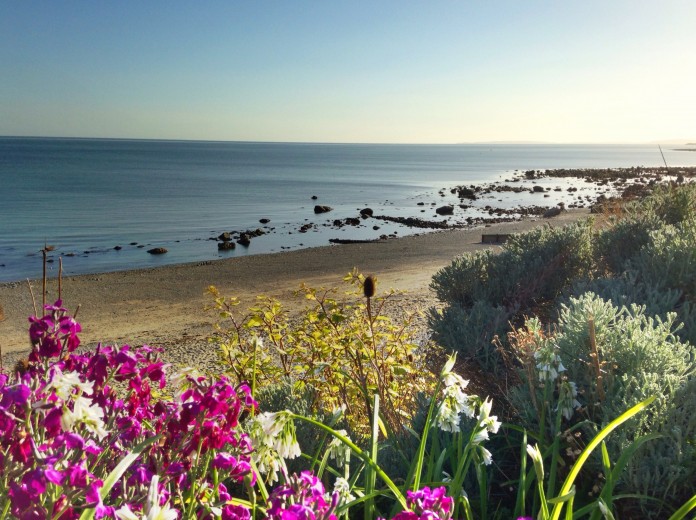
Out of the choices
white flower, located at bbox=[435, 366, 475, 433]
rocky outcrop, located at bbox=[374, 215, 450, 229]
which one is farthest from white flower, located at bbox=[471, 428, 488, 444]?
rocky outcrop, located at bbox=[374, 215, 450, 229]

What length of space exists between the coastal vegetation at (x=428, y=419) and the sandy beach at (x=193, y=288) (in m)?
5.13

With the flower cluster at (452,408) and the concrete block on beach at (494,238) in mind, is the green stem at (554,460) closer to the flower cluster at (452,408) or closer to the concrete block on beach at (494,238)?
the flower cluster at (452,408)

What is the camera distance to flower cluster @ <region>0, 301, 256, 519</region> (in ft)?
4.56

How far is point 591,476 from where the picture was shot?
285cm

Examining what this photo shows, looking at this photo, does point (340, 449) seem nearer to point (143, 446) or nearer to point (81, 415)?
point (143, 446)

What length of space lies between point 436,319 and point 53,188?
209ft

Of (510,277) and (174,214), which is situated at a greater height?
(510,277)

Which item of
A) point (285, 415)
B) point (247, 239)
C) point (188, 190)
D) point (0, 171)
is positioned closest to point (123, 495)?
point (285, 415)

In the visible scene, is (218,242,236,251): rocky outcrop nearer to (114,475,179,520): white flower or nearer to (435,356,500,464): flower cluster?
(435,356,500,464): flower cluster

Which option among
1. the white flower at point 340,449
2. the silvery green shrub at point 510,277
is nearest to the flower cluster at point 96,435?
the white flower at point 340,449

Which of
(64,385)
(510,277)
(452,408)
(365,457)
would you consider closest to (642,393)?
(452,408)

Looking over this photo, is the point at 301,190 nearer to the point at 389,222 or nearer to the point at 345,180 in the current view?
the point at 345,180

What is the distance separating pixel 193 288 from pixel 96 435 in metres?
16.8

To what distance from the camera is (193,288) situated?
18.2m
